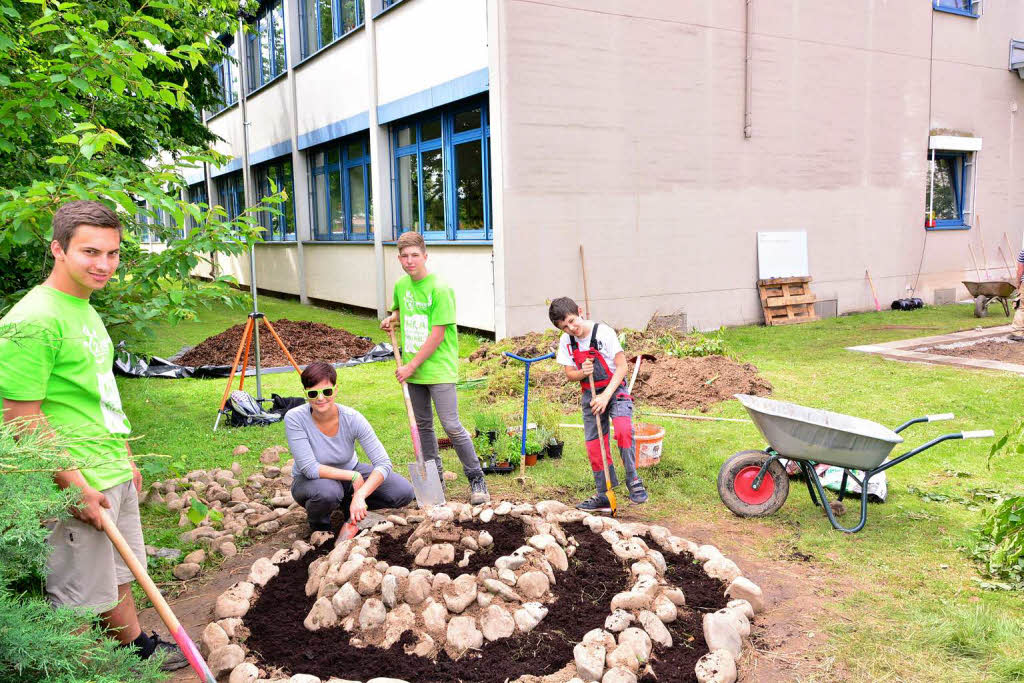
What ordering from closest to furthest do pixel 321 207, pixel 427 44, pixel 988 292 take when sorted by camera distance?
pixel 427 44 → pixel 988 292 → pixel 321 207

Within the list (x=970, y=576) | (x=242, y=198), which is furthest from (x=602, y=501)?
(x=242, y=198)

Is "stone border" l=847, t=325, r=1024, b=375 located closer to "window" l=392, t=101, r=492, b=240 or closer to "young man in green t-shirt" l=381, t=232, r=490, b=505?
"window" l=392, t=101, r=492, b=240

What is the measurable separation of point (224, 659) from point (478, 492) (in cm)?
224

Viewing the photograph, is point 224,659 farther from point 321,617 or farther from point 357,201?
point 357,201

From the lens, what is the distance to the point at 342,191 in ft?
55.9

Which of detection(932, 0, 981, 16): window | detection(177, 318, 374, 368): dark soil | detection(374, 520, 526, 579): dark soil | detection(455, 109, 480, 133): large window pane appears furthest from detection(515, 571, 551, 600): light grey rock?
detection(932, 0, 981, 16): window

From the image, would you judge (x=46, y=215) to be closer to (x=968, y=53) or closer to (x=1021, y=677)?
(x=1021, y=677)

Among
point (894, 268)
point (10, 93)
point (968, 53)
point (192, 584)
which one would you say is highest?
point (968, 53)

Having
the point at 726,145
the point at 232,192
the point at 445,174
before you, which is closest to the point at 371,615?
the point at 445,174

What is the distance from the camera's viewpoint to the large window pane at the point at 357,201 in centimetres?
1611

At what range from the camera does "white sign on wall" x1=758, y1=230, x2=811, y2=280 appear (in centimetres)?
1368

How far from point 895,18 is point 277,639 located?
649 inches

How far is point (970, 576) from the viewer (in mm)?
4133

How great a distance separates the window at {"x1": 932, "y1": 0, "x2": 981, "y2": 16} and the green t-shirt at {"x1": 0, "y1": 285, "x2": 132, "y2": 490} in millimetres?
17848
